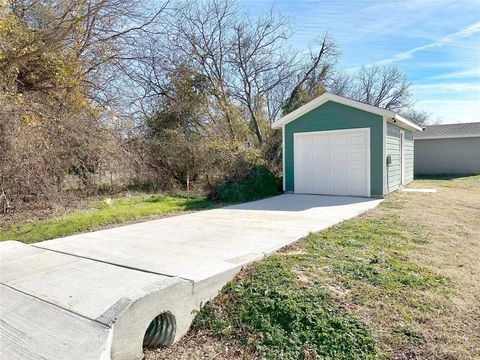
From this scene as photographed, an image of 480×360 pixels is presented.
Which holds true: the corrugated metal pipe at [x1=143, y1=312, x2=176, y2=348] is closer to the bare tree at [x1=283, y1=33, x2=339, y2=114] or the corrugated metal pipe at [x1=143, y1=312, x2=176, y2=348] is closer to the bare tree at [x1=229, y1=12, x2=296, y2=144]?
the bare tree at [x1=229, y1=12, x2=296, y2=144]

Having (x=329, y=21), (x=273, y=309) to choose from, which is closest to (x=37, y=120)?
(x=273, y=309)

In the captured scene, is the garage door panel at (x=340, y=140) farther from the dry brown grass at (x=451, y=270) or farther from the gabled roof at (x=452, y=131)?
the gabled roof at (x=452, y=131)

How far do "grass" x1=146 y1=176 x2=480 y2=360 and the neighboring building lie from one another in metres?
16.6

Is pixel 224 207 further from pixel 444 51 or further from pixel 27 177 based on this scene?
pixel 444 51

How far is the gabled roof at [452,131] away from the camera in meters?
18.0

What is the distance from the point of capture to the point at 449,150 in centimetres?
1878

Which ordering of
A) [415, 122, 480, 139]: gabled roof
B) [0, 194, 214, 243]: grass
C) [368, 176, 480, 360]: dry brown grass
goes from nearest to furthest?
[368, 176, 480, 360]: dry brown grass
[0, 194, 214, 243]: grass
[415, 122, 480, 139]: gabled roof

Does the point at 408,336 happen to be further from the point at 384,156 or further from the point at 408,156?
the point at 408,156

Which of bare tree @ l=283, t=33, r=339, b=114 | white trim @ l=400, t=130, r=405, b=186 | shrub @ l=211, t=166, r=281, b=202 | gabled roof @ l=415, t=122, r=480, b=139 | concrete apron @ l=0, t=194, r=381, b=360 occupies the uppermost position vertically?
bare tree @ l=283, t=33, r=339, b=114

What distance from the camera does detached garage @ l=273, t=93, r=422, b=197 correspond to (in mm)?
9453

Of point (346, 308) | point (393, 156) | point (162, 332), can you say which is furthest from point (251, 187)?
point (162, 332)

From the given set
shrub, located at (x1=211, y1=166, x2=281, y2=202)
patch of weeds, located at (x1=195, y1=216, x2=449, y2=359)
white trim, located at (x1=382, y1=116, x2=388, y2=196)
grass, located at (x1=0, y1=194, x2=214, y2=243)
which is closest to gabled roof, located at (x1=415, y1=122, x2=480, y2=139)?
A: white trim, located at (x1=382, y1=116, x2=388, y2=196)

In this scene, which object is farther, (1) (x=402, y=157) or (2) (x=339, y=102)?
(1) (x=402, y=157)

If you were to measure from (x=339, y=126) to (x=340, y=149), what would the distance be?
682mm
